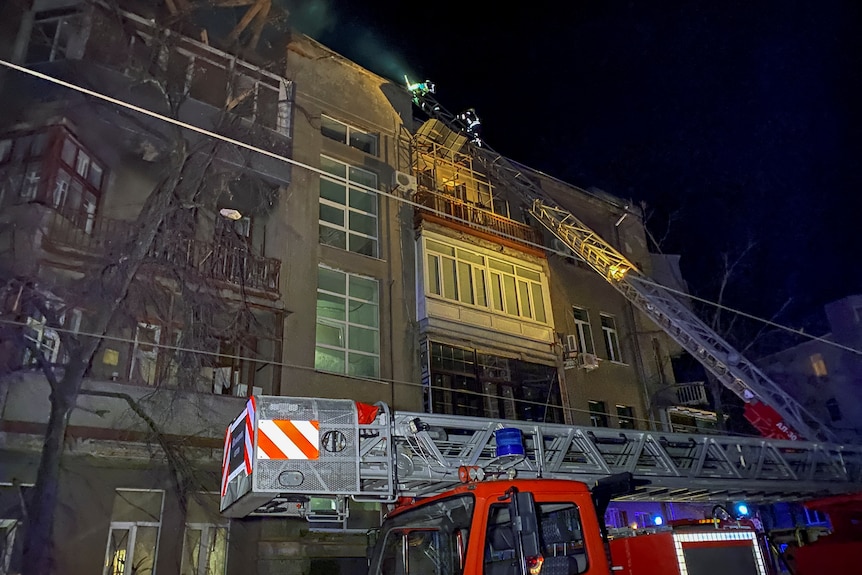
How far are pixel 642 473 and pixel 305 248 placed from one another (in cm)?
1037

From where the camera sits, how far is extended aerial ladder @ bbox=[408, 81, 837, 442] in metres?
12.8

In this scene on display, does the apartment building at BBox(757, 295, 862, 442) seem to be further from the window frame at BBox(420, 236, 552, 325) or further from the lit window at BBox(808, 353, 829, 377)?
the window frame at BBox(420, 236, 552, 325)

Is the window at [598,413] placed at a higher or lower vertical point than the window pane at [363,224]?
lower

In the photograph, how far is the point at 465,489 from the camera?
4.88 m

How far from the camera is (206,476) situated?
11812mm

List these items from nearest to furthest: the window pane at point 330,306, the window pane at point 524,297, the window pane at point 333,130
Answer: the window pane at point 330,306 → the window pane at point 333,130 → the window pane at point 524,297

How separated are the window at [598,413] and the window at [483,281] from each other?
336 cm

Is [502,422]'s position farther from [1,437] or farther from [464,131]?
[464,131]

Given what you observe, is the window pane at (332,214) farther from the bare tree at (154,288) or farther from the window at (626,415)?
the window at (626,415)

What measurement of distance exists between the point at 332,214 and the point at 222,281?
15.7 feet

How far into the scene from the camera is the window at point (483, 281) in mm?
17234

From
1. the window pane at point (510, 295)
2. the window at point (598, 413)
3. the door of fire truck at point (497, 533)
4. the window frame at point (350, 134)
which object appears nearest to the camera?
the door of fire truck at point (497, 533)

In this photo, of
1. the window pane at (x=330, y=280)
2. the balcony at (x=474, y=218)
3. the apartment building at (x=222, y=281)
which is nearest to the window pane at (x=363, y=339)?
the apartment building at (x=222, y=281)

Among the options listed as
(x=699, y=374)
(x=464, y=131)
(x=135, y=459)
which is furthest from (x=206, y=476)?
(x=699, y=374)
